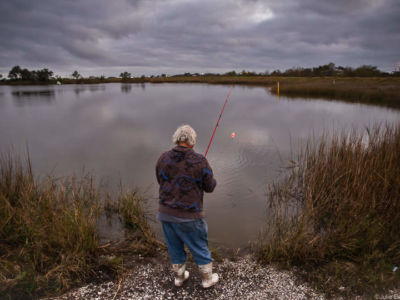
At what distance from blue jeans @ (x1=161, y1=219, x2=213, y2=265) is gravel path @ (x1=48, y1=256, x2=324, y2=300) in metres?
0.40

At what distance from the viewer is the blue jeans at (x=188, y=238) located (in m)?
2.71

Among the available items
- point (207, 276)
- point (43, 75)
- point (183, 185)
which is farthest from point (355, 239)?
point (43, 75)

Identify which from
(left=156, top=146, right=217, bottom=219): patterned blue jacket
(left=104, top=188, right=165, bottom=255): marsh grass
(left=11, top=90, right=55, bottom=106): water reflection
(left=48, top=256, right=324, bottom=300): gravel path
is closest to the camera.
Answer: (left=156, top=146, right=217, bottom=219): patterned blue jacket

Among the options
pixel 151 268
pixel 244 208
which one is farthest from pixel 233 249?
pixel 244 208

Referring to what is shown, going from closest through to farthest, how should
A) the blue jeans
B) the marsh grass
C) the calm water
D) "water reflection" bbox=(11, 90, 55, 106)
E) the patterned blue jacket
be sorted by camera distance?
the patterned blue jacket
the blue jeans
the marsh grass
the calm water
"water reflection" bbox=(11, 90, 55, 106)

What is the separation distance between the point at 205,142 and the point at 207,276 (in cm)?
1078

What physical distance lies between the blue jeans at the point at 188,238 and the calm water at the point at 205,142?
5.47ft

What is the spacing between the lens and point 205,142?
44.6 ft

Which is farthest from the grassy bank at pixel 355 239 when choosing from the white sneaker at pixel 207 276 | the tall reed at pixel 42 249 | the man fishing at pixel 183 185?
the tall reed at pixel 42 249

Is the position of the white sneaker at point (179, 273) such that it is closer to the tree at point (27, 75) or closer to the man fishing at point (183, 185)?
the man fishing at point (183, 185)

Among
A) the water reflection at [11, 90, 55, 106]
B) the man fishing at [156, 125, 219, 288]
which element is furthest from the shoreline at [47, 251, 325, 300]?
the water reflection at [11, 90, 55, 106]

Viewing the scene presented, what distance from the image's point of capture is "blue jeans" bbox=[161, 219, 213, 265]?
107 inches

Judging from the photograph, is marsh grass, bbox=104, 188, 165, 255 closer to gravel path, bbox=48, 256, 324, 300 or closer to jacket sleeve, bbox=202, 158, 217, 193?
gravel path, bbox=48, 256, 324, 300

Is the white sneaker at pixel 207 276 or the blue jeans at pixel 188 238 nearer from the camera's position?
the blue jeans at pixel 188 238
